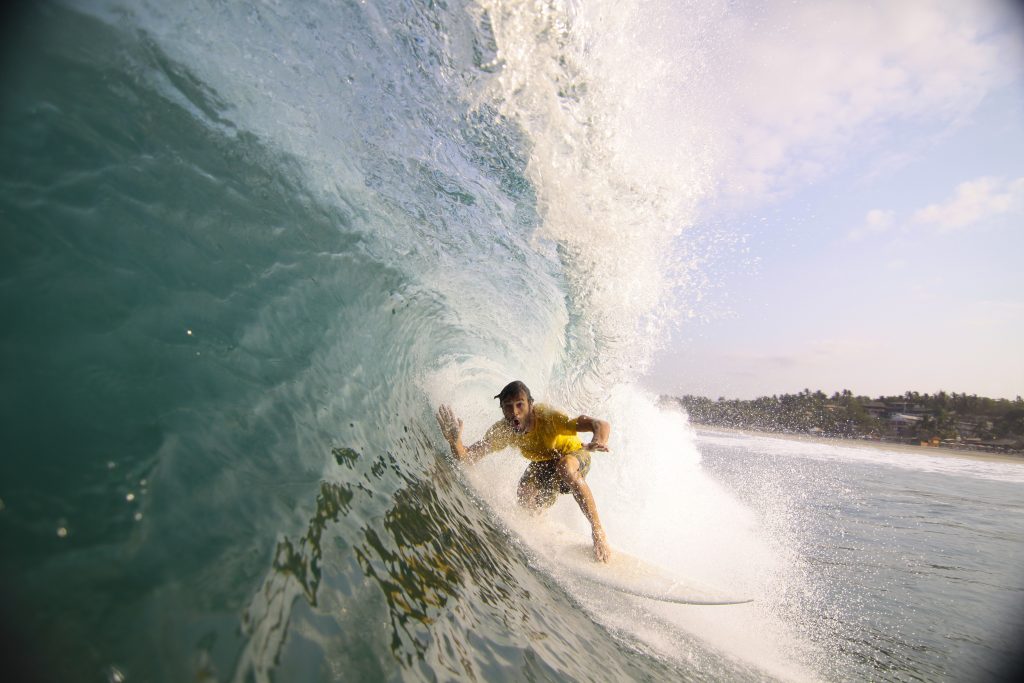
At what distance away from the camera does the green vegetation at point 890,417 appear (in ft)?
168

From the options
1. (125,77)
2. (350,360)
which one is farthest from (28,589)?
(125,77)

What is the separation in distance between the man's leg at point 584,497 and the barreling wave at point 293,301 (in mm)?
583

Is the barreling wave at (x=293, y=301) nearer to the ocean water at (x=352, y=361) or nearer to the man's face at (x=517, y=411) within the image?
the ocean water at (x=352, y=361)

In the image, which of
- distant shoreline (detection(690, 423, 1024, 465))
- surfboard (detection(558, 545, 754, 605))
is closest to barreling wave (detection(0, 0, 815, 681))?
surfboard (detection(558, 545, 754, 605))

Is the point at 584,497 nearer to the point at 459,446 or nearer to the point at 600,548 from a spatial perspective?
A: the point at 600,548

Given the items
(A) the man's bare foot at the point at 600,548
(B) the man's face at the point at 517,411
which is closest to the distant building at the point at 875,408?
(A) the man's bare foot at the point at 600,548

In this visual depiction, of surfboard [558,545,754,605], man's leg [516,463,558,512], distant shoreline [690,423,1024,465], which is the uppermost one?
man's leg [516,463,558,512]

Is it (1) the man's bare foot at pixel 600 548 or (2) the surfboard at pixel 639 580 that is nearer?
(2) the surfboard at pixel 639 580

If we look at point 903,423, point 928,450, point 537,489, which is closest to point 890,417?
point 903,423

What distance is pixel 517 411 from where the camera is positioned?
455 centimetres

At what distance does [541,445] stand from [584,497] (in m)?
0.64

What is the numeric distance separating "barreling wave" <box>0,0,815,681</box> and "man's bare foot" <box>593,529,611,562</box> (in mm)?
533

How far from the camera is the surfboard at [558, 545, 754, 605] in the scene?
393cm

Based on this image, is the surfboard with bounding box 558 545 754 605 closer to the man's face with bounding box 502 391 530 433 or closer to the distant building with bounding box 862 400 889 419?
the man's face with bounding box 502 391 530 433
